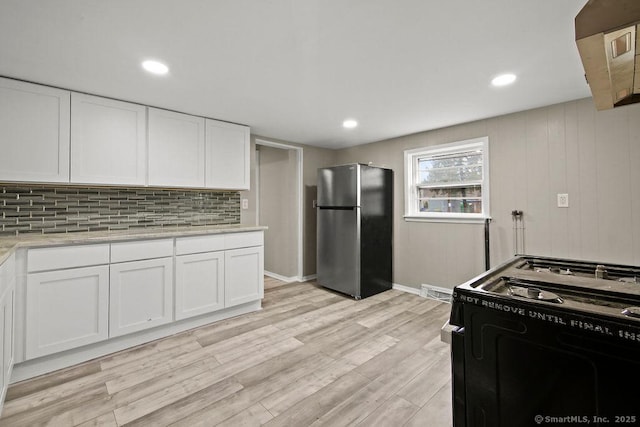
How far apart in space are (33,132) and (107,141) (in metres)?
0.45

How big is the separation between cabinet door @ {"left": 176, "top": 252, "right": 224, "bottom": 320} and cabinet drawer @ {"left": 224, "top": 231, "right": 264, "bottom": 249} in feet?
0.47

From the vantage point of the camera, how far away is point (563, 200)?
2.63 meters

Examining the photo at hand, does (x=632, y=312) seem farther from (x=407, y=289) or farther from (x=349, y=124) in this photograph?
(x=407, y=289)

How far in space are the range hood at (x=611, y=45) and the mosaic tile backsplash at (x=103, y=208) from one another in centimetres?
324

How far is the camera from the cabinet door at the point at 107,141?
90.8 inches

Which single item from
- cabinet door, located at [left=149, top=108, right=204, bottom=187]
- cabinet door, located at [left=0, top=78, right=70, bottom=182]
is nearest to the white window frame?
cabinet door, located at [left=149, top=108, right=204, bottom=187]

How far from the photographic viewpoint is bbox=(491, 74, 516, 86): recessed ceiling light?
83.0 inches

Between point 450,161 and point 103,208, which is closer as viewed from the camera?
point 103,208

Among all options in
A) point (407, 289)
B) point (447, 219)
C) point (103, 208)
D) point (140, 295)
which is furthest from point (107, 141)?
point (407, 289)

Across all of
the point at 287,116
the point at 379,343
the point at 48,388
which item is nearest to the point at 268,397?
the point at 379,343

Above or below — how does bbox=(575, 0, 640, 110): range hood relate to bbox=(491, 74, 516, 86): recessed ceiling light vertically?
below

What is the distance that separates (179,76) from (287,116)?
1.17 metres

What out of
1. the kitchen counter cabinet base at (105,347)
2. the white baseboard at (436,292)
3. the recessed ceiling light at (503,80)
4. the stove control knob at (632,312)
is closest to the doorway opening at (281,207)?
the kitchen counter cabinet base at (105,347)

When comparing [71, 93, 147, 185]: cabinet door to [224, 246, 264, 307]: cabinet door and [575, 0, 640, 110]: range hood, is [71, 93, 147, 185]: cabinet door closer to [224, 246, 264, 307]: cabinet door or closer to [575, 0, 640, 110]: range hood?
[224, 246, 264, 307]: cabinet door
